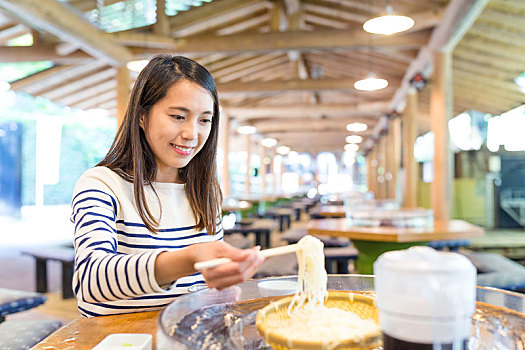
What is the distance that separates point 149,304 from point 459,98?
33.9 feet

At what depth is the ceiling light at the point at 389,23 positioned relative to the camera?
402cm

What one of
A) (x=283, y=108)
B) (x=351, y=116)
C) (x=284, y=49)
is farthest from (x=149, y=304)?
(x=351, y=116)

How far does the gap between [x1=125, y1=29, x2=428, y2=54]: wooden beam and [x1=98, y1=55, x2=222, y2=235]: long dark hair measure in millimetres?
5483

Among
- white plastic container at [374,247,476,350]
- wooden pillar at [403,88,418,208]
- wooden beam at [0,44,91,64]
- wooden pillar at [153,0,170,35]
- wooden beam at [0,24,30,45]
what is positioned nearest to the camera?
white plastic container at [374,247,476,350]

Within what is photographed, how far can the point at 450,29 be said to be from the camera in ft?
17.3

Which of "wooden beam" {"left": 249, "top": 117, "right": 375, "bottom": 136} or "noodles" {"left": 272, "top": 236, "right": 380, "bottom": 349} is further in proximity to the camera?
"wooden beam" {"left": 249, "top": 117, "right": 375, "bottom": 136}

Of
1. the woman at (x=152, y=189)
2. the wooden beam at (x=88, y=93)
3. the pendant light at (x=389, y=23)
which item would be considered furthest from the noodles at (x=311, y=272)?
the wooden beam at (x=88, y=93)

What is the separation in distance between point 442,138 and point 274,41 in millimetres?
2899

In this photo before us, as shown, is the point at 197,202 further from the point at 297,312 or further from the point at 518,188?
the point at 518,188

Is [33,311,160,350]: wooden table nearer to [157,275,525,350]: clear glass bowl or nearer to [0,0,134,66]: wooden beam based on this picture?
[157,275,525,350]: clear glass bowl

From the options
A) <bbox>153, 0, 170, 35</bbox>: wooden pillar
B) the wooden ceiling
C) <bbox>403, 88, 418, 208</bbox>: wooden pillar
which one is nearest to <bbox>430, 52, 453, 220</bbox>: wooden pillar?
the wooden ceiling

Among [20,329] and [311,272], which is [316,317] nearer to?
[311,272]

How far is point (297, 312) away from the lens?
2.90 feet

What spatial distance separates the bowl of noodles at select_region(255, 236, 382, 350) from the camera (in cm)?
73
